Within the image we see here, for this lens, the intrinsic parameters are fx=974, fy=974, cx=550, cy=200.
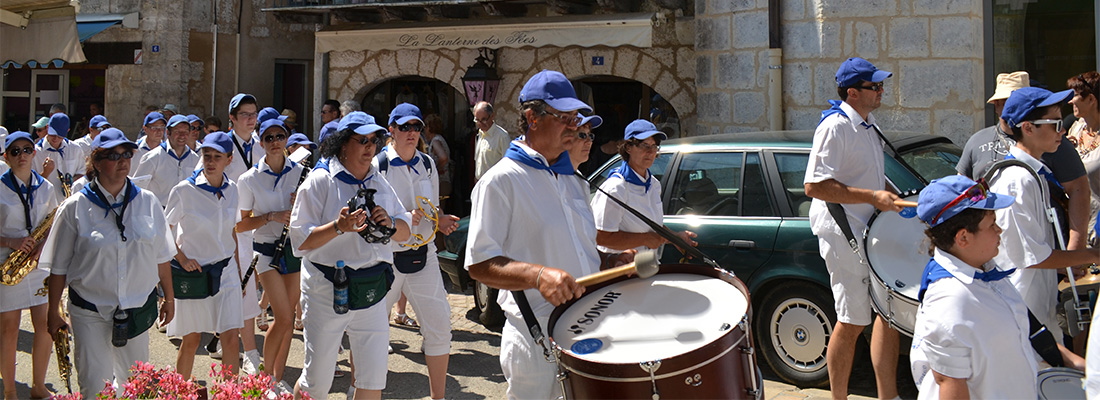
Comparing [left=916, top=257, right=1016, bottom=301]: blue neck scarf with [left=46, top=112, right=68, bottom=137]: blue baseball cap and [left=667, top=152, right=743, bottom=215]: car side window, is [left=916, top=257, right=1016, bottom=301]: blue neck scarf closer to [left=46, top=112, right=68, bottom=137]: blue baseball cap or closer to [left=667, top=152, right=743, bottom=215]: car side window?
[left=667, top=152, right=743, bottom=215]: car side window

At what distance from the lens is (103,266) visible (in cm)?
484

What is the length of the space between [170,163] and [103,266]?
130 inches

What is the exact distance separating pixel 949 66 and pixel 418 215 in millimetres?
5959

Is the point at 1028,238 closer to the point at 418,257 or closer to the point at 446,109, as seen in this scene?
the point at 418,257

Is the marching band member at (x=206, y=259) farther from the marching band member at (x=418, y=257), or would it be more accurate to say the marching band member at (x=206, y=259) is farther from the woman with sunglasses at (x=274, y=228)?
the marching band member at (x=418, y=257)

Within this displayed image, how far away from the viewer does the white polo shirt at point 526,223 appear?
11.0ft

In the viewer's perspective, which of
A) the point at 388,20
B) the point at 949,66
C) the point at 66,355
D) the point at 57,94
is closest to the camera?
the point at 66,355

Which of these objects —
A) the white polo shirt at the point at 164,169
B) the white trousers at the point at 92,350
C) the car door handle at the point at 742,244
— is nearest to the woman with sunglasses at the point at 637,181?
the car door handle at the point at 742,244

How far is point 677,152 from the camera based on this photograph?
6762mm

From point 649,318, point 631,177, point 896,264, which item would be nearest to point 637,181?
point 631,177

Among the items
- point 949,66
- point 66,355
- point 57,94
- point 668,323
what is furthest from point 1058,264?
point 57,94

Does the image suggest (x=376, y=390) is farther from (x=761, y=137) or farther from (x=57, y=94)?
(x=57, y=94)

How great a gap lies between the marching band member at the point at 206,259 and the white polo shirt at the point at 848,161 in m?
3.47

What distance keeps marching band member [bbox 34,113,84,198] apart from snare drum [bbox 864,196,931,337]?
27.0 ft
